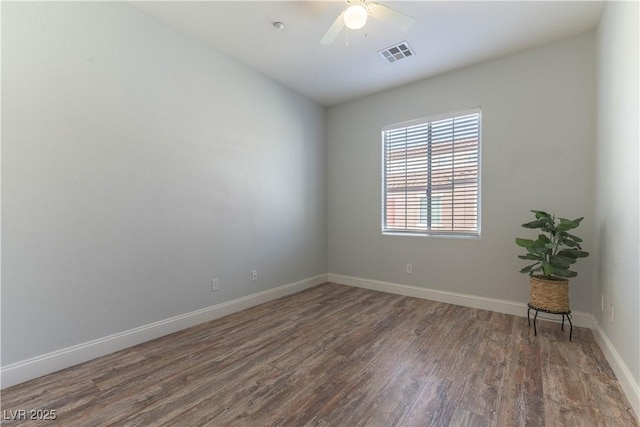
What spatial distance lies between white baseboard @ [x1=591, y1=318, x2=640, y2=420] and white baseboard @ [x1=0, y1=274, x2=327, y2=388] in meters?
3.30

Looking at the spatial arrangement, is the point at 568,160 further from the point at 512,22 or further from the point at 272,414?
the point at 272,414

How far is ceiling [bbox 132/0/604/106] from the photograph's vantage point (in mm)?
2479

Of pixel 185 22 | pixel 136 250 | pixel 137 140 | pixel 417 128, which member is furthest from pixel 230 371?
pixel 417 128

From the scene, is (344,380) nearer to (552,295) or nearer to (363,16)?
(552,295)

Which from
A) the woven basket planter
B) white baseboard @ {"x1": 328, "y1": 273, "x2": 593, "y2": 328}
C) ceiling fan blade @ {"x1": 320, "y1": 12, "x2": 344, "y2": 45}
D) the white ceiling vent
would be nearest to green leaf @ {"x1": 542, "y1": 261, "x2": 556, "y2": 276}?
the woven basket planter

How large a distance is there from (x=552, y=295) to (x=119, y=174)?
13.3 feet

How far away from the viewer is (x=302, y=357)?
229 cm

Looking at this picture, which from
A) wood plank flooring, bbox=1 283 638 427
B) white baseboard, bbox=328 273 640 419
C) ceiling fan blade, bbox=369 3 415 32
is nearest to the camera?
wood plank flooring, bbox=1 283 638 427

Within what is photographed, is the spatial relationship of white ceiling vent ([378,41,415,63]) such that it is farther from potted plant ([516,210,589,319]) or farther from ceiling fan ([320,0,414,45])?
potted plant ([516,210,589,319])

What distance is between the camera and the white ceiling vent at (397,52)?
3.04 m

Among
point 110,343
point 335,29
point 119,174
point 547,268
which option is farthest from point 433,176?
point 110,343

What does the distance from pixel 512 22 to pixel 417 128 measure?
1.51 metres

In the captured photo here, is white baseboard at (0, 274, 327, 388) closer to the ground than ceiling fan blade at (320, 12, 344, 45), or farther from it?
closer to the ground

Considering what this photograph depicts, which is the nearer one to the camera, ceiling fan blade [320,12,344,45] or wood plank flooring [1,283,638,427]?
wood plank flooring [1,283,638,427]
